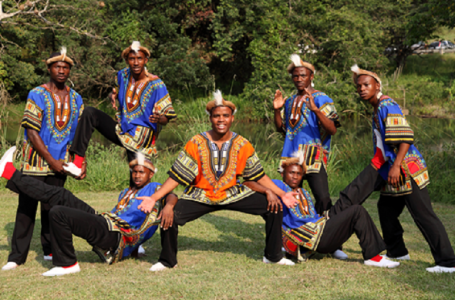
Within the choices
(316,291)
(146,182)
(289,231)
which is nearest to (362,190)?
(289,231)

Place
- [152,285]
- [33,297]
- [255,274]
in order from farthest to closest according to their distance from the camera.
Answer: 1. [255,274]
2. [152,285]
3. [33,297]

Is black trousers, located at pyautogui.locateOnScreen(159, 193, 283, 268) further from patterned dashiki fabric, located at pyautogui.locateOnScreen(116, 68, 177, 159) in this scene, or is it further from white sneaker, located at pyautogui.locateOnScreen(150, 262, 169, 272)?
patterned dashiki fabric, located at pyautogui.locateOnScreen(116, 68, 177, 159)

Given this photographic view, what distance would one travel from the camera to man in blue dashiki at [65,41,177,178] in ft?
17.1

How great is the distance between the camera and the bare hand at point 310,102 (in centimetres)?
506

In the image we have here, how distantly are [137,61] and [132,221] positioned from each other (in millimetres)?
1679

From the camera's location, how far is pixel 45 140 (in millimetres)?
4910

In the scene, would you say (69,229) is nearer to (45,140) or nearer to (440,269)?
(45,140)

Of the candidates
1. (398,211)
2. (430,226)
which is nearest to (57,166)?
(398,211)

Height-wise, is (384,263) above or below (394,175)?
below

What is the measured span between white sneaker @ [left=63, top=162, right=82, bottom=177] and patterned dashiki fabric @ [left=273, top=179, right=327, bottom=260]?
6.44 feet

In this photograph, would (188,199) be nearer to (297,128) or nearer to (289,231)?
(289,231)

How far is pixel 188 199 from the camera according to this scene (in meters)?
4.61

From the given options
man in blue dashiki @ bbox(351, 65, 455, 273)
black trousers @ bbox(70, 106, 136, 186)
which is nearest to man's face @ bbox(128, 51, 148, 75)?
black trousers @ bbox(70, 106, 136, 186)

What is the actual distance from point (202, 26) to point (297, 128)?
24062mm
